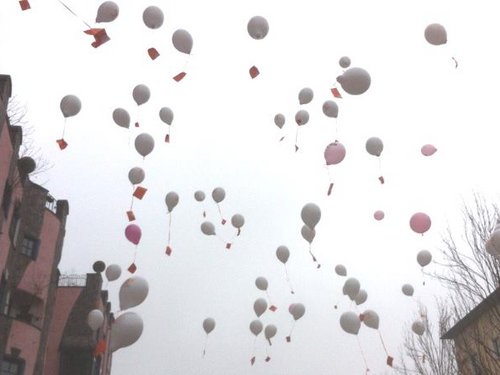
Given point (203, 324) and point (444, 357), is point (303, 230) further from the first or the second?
point (444, 357)

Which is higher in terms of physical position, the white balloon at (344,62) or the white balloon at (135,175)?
the white balloon at (344,62)

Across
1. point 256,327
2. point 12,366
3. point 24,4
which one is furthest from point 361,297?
point 12,366

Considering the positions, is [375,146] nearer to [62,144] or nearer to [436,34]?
[436,34]

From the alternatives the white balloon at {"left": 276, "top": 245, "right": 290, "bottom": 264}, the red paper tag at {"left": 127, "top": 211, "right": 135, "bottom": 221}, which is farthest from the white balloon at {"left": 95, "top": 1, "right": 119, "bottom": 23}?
the white balloon at {"left": 276, "top": 245, "right": 290, "bottom": 264}

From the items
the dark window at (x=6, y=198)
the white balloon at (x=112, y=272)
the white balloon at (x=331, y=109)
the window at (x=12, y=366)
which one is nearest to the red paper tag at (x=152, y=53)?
the white balloon at (x=331, y=109)

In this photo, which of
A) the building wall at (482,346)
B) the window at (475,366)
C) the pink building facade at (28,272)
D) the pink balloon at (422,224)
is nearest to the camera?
the pink balloon at (422,224)

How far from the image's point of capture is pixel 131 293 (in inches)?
300

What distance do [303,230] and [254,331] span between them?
268 centimetres

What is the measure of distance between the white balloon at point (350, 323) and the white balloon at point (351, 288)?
0.74m

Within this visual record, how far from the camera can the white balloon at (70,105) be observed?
30.3 ft

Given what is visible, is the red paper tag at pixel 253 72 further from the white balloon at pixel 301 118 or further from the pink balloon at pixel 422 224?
the pink balloon at pixel 422 224

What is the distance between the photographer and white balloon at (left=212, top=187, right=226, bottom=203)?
35.6 feet

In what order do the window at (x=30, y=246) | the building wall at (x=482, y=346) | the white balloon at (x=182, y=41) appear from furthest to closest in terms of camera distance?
the window at (x=30, y=246), the building wall at (x=482, y=346), the white balloon at (x=182, y=41)

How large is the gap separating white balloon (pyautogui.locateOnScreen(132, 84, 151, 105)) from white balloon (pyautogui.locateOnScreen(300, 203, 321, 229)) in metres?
3.42
